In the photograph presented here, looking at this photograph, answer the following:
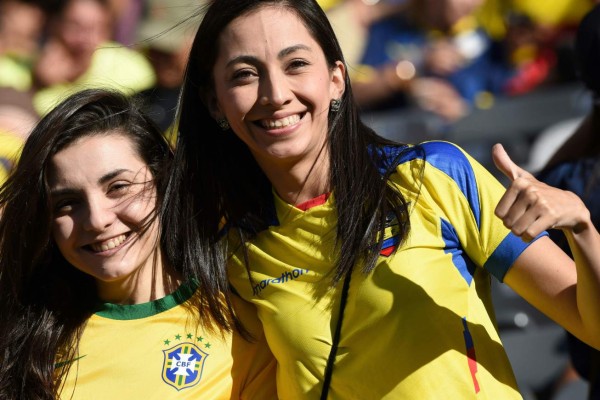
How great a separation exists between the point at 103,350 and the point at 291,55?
0.95 m

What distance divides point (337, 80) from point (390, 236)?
50 centimetres

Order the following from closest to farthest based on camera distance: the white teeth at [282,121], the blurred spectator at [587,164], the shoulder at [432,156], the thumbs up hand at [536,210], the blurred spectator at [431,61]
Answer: the thumbs up hand at [536,210] → the shoulder at [432,156] → the white teeth at [282,121] → the blurred spectator at [587,164] → the blurred spectator at [431,61]

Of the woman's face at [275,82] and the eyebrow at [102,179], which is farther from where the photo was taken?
the eyebrow at [102,179]

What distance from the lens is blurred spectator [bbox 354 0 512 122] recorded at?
5625 mm

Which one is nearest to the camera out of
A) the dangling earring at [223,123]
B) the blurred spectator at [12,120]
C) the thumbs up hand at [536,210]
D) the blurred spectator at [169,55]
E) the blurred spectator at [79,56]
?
the thumbs up hand at [536,210]

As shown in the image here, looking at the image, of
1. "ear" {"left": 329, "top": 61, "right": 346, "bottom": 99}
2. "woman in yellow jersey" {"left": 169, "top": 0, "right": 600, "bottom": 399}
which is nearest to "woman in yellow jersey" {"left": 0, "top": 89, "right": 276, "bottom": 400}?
"woman in yellow jersey" {"left": 169, "top": 0, "right": 600, "bottom": 399}

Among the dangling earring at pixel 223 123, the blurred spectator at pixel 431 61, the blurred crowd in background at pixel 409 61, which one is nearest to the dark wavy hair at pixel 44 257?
the dangling earring at pixel 223 123

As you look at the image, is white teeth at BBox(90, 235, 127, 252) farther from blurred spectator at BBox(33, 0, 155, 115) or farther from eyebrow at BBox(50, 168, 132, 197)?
blurred spectator at BBox(33, 0, 155, 115)

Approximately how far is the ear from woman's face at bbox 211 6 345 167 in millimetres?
66

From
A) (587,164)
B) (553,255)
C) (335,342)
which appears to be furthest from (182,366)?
(587,164)

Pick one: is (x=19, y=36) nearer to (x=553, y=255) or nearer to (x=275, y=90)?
(x=275, y=90)

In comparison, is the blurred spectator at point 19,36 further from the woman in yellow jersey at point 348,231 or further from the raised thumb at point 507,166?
the raised thumb at point 507,166

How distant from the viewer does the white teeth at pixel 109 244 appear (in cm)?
274

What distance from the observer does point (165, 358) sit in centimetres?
271
